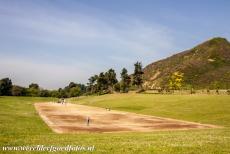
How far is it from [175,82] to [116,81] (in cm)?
3801

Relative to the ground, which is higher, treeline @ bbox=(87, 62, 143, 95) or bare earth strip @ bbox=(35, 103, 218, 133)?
treeline @ bbox=(87, 62, 143, 95)

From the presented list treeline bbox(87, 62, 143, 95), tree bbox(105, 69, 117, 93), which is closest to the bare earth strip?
treeline bbox(87, 62, 143, 95)

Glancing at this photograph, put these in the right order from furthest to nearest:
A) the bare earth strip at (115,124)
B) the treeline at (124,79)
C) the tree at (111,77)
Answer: the tree at (111,77)
the treeline at (124,79)
the bare earth strip at (115,124)

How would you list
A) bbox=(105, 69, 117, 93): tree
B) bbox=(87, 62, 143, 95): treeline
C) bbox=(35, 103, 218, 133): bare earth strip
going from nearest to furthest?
bbox=(35, 103, 218, 133): bare earth strip
bbox=(87, 62, 143, 95): treeline
bbox=(105, 69, 117, 93): tree

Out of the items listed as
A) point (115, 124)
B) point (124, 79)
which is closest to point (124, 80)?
point (124, 79)

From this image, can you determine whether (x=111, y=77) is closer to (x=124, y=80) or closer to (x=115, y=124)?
(x=124, y=80)

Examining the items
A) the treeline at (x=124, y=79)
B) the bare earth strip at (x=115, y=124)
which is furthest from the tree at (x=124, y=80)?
the bare earth strip at (x=115, y=124)

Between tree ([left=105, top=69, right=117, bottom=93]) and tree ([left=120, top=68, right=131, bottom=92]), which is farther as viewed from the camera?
tree ([left=105, top=69, right=117, bottom=93])

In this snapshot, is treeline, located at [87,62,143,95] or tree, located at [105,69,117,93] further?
tree, located at [105,69,117,93]

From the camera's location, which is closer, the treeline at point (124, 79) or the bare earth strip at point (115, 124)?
the bare earth strip at point (115, 124)

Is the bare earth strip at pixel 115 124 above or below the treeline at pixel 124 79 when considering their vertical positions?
below

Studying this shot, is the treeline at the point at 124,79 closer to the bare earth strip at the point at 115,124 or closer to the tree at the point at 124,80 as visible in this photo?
the tree at the point at 124,80

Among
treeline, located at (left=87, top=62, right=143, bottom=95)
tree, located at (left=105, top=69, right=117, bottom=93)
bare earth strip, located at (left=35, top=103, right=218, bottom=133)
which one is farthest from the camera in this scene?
tree, located at (left=105, top=69, right=117, bottom=93)

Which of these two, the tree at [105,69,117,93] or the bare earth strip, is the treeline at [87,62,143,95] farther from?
the bare earth strip
